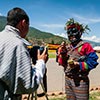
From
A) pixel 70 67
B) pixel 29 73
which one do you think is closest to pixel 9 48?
pixel 29 73

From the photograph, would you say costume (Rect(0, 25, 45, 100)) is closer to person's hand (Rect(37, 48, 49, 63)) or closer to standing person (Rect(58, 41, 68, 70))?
person's hand (Rect(37, 48, 49, 63))

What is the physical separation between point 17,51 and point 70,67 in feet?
7.14

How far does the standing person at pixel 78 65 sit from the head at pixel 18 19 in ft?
6.31

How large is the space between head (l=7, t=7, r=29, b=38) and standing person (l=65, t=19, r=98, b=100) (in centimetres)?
192

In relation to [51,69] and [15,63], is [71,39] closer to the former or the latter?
[15,63]

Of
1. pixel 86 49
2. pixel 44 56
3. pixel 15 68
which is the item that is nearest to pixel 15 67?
pixel 15 68

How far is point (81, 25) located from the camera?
4531mm

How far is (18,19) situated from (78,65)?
2055 mm

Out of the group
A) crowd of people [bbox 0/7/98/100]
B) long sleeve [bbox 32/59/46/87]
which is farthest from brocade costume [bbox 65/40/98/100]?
long sleeve [bbox 32/59/46/87]

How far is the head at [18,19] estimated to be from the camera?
7.68 feet

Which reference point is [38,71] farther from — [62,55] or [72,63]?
[62,55]

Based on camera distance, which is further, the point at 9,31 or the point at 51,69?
the point at 51,69

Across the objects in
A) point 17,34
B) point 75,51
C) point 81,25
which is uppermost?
point 81,25

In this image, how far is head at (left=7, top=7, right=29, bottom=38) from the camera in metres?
2.34
